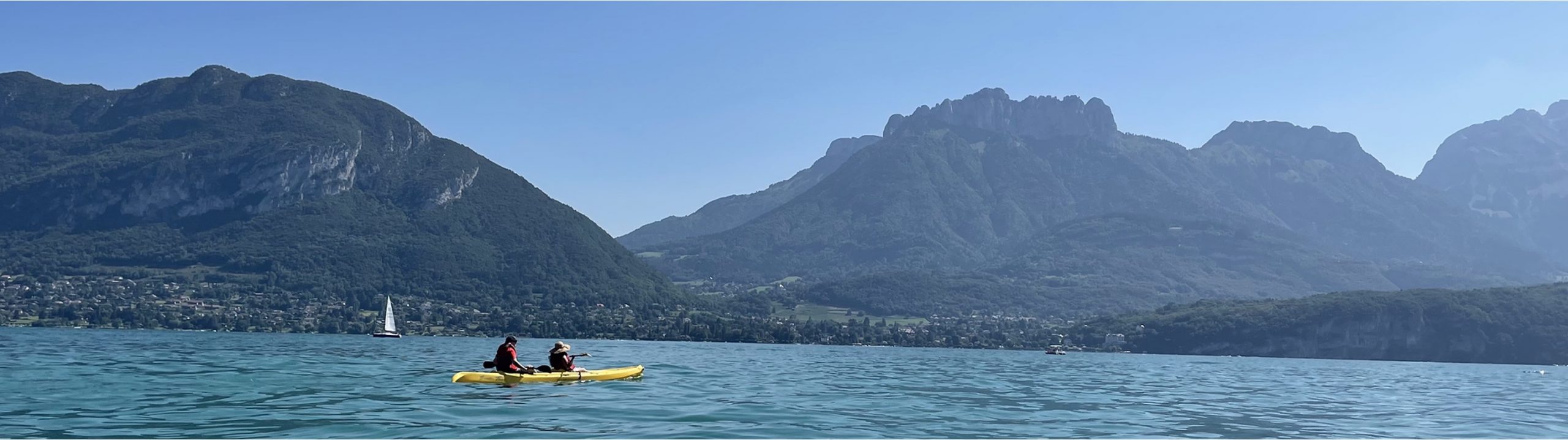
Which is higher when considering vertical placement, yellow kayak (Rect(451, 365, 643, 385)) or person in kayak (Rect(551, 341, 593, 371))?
person in kayak (Rect(551, 341, 593, 371))

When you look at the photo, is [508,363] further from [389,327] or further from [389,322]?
[389,322]

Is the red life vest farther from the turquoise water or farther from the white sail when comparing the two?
the white sail

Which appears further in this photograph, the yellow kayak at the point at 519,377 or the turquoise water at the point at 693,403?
the yellow kayak at the point at 519,377

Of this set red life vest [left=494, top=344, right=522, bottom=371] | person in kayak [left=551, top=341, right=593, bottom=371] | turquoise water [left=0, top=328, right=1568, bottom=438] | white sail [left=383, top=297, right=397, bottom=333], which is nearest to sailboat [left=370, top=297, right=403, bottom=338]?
white sail [left=383, top=297, right=397, bottom=333]

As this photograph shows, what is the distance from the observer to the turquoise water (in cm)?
3397

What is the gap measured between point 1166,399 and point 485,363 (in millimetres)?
30216

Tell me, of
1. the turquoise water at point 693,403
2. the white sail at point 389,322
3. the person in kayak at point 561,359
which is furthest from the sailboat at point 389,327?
the person in kayak at point 561,359

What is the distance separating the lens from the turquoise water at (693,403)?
33969mm

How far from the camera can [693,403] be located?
146ft

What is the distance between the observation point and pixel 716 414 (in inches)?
1556

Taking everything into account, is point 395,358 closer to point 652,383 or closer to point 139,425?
point 652,383

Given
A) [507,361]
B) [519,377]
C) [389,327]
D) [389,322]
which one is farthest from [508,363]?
[389,322]

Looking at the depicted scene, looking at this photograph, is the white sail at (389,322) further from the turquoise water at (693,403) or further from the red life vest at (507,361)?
the red life vest at (507,361)

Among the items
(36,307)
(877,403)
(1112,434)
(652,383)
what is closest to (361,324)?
(36,307)
